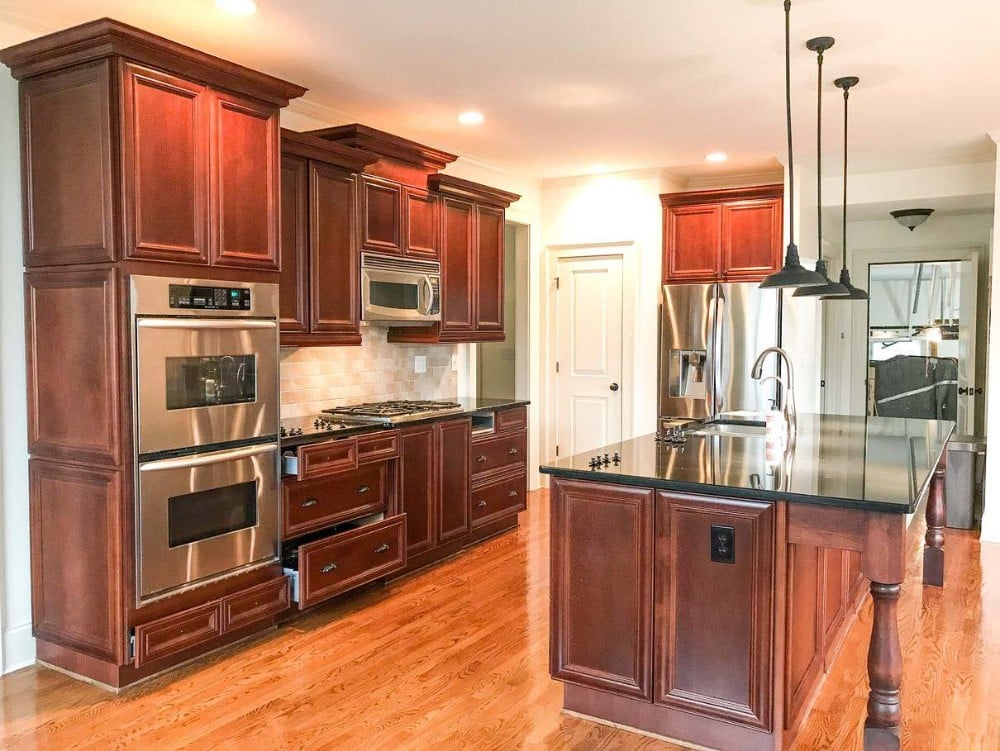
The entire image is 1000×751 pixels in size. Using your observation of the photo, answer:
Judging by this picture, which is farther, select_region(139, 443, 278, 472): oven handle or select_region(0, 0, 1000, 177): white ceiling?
select_region(0, 0, 1000, 177): white ceiling

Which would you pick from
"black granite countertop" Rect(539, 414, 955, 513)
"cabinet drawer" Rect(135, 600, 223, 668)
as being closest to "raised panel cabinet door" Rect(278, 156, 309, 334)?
"cabinet drawer" Rect(135, 600, 223, 668)

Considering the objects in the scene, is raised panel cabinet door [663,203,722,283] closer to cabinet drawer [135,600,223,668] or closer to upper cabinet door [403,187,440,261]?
upper cabinet door [403,187,440,261]

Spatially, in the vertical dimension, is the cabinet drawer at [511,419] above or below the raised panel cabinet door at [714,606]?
above

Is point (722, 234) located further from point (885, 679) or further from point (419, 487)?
point (885, 679)

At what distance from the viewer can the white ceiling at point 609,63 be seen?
3100 millimetres

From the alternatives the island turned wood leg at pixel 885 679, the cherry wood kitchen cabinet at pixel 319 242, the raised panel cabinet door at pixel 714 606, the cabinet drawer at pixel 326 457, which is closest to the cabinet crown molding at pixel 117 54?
the cherry wood kitchen cabinet at pixel 319 242

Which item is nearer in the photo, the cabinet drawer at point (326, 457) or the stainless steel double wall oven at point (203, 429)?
the stainless steel double wall oven at point (203, 429)

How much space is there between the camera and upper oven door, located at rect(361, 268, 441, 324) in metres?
4.34

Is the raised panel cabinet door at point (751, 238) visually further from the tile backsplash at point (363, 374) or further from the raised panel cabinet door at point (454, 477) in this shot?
the raised panel cabinet door at point (454, 477)

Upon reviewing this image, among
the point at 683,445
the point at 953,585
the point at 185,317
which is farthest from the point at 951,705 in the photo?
the point at 185,317

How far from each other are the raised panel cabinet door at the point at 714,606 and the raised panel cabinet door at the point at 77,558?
76.0 inches

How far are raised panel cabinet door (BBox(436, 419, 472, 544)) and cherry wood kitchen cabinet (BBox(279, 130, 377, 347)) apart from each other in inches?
31.1

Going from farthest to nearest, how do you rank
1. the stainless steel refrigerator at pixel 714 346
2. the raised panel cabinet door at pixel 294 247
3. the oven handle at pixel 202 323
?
1. the stainless steel refrigerator at pixel 714 346
2. the raised panel cabinet door at pixel 294 247
3. the oven handle at pixel 202 323

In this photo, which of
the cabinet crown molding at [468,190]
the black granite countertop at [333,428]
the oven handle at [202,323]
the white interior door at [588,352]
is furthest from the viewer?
the white interior door at [588,352]
